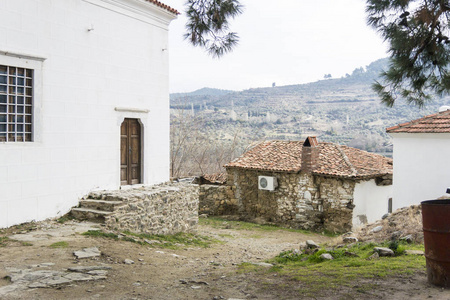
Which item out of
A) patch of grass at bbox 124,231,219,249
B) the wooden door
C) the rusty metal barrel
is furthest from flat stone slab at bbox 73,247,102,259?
the rusty metal barrel

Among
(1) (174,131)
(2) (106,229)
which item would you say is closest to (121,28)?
(2) (106,229)

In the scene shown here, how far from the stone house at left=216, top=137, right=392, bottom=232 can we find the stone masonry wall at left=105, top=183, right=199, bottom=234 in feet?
18.9

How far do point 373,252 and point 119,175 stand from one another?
677 cm

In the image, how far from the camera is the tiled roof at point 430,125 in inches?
483

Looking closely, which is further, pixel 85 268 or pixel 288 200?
pixel 288 200

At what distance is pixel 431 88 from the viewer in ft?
23.5

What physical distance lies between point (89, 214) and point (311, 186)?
9679 millimetres

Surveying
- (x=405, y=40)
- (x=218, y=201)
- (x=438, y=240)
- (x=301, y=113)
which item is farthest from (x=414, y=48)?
(x=301, y=113)

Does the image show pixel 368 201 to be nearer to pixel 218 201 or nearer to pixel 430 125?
pixel 430 125

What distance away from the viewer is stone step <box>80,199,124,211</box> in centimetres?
962

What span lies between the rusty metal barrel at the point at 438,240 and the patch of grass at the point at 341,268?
708 mm

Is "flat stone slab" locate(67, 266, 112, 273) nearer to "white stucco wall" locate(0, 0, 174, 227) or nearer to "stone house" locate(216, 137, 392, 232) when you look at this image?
"white stucco wall" locate(0, 0, 174, 227)

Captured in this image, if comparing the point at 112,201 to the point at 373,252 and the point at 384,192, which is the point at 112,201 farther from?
A: the point at 384,192

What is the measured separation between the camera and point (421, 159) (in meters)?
12.5
